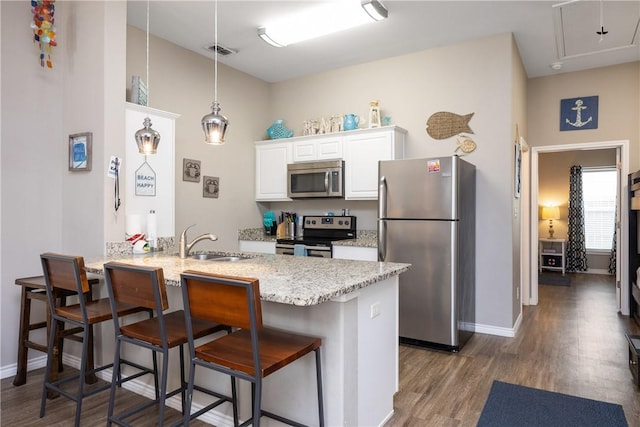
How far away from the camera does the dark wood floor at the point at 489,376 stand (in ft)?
7.89

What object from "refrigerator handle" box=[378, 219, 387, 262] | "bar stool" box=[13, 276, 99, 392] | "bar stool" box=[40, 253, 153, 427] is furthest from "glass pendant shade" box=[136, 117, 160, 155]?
"refrigerator handle" box=[378, 219, 387, 262]

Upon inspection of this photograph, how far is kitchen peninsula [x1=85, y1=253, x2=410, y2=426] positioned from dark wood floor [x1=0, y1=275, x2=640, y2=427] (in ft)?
1.20

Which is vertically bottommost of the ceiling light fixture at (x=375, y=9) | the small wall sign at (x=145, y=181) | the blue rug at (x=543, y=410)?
the blue rug at (x=543, y=410)

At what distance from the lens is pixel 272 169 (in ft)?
16.5

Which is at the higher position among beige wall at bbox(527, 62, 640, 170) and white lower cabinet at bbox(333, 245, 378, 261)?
beige wall at bbox(527, 62, 640, 170)

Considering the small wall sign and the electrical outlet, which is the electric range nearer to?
the small wall sign

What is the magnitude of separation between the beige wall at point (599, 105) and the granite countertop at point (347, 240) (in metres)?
2.41

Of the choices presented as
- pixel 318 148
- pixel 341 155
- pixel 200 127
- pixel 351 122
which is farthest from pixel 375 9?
pixel 200 127

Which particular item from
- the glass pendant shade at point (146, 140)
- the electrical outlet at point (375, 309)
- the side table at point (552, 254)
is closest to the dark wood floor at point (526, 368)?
the electrical outlet at point (375, 309)

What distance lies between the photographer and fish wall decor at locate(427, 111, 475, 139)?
4.10m

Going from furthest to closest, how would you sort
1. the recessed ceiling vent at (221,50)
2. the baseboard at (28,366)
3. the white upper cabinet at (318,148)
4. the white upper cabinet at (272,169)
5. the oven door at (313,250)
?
Answer: the white upper cabinet at (272,169), the white upper cabinet at (318,148), the oven door at (313,250), the recessed ceiling vent at (221,50), the baseboard at (28,366)

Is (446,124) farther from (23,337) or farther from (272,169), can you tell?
(23,337)

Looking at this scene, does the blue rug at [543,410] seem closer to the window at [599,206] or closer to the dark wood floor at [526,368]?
the dark wood floor at [526,368]

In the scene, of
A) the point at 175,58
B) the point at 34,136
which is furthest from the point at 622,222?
the point at 34,136
